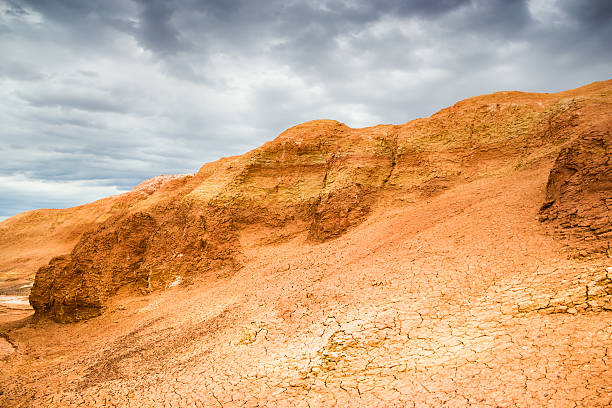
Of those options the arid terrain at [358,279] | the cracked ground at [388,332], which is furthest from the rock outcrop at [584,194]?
the cracked ground at [388,332]

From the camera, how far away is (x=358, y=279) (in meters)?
8.70

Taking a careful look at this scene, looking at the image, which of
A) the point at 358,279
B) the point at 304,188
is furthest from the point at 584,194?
the point at 304,188

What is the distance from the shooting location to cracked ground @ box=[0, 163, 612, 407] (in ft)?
14.7

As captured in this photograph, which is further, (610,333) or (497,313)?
(497,313)

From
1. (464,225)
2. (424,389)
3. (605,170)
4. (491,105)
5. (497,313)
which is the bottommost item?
(424,389)

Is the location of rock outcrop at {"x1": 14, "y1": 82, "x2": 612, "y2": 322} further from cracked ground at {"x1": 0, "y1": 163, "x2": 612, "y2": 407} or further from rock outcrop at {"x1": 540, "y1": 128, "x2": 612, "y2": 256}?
rock outcrop at {"x1": 540, "y1": 128, "x2": 612, "y2": 256}

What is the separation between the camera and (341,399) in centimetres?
518

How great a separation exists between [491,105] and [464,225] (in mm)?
9756

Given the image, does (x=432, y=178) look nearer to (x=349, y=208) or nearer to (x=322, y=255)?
(x=349, y=208)

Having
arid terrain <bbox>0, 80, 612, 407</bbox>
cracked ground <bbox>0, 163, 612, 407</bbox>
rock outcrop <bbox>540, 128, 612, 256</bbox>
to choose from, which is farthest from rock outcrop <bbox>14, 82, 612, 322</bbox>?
rock outcrop <bbox>540, 128, 612, 256</bbox>

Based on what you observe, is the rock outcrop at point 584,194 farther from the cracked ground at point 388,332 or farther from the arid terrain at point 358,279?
the cracked ground at point 388,332

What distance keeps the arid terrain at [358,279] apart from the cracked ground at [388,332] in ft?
0.13

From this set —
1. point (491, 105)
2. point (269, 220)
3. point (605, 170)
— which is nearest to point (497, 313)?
point (605, 170)

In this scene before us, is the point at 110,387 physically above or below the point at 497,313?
below
